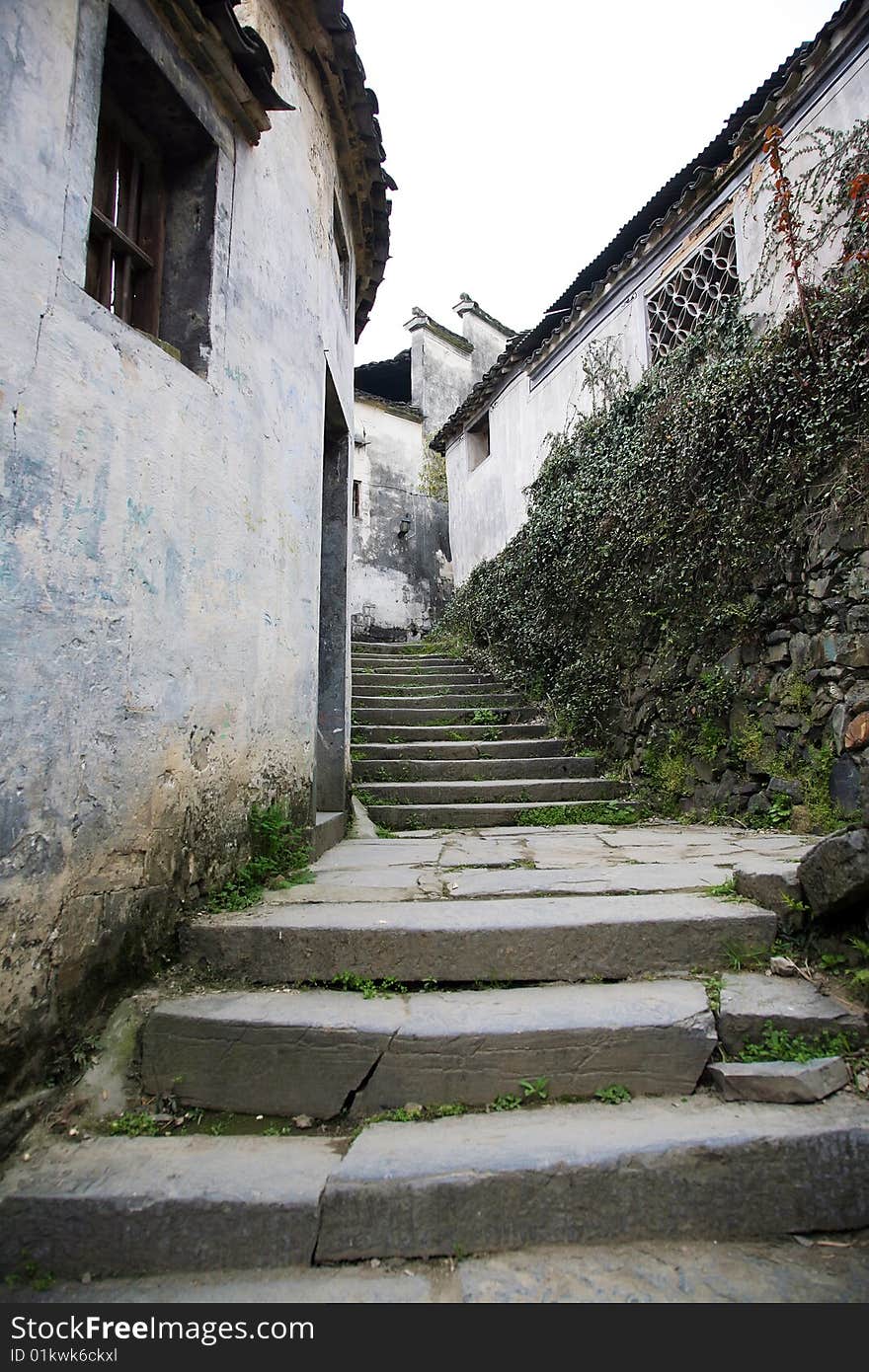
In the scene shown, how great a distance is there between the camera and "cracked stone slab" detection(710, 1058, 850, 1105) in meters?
2.01

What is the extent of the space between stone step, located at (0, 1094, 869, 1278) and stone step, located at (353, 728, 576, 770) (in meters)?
4.52

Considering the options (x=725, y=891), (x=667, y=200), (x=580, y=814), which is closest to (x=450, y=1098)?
(x=725, y=891)

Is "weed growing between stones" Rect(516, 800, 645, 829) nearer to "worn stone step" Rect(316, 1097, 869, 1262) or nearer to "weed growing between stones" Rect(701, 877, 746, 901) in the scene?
"weed growing between stones" Rect(701, 877, 746, 901)

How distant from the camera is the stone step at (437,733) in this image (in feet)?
22.8

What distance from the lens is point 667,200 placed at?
6961mm

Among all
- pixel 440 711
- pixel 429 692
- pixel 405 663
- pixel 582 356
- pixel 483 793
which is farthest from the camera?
pixel 405 663

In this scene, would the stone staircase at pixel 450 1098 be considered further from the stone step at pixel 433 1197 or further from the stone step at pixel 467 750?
the stone step at pixel 467 750

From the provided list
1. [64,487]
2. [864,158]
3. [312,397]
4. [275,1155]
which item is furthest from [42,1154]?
[864,158]

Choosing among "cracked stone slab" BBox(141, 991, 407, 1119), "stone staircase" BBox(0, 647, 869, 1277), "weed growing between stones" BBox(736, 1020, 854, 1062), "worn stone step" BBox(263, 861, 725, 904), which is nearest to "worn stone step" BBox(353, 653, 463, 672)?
"worn stone step" BBox(263, 861, 725, 904)

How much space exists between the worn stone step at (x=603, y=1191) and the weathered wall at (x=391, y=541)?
507 inches

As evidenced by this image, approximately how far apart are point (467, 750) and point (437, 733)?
0.68m

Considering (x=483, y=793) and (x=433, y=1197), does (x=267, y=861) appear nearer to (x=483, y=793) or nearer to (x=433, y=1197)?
A: (x=433, y=1197)

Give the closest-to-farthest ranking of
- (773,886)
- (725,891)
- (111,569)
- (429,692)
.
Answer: (111,569) → (773,886) → (725,891) → (429,692)

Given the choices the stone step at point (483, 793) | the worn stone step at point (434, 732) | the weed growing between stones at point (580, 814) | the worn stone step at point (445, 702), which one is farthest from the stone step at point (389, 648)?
the weed growing between stones at point (580, 814)
